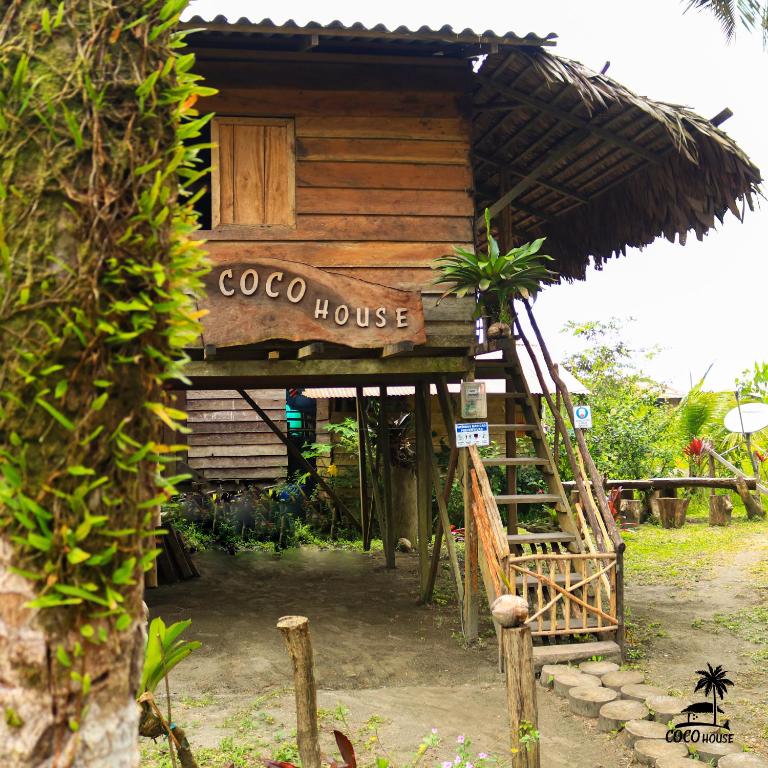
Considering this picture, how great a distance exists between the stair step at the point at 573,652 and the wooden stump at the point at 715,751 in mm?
1789

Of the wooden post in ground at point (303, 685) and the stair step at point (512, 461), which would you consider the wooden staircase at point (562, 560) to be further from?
the wooden post in ground at point (303, 685)

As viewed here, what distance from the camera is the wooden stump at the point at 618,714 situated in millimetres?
5340

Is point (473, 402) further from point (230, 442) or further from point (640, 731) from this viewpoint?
point (230, 442)

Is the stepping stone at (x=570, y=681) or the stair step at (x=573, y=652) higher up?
the stair step at (x=573, y=652)

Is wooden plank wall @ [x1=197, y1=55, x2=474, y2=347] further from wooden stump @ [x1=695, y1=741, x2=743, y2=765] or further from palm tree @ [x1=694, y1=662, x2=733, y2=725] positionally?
wooden stump @ [x1=695, y1=741, x2=743, y2=765]

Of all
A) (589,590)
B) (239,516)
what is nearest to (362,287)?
(589,590)

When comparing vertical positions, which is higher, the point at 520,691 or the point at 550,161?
the point at 550,161

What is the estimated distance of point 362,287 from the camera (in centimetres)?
722

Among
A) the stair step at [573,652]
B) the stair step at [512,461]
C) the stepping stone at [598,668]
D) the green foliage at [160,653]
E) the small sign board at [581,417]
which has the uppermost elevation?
the small sign board at [581,417]

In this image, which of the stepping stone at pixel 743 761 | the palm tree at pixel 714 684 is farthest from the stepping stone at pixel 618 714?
the stepping stone at pixel 743 761

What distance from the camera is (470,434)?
762 cm

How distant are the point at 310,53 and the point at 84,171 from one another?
20.7 ft

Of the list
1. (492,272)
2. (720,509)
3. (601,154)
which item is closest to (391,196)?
(492,272)

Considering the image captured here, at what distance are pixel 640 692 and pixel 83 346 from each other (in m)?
5.16
